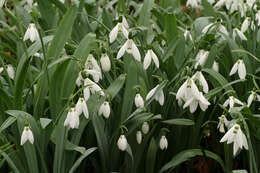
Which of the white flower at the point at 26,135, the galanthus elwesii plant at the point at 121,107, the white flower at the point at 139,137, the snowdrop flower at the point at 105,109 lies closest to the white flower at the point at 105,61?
the galanthus elwesii plant at the point at 121,107

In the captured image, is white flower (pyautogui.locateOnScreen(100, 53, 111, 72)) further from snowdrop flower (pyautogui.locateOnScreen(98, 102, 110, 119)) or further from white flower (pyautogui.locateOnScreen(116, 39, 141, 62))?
snowdrop flower (pyautogui.locateOnScreen(98, 102, 110, 119))

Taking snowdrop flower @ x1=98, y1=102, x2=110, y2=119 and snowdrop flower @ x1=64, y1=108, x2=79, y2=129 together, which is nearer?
snowdrop flower @ x1=64, y1=108, x2=79, y2=129

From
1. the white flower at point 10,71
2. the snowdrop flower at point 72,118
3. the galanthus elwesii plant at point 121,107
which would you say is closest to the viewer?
the snowdrop flower at point 72,118

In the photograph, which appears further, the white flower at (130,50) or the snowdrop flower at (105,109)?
the white flower at (130,50)

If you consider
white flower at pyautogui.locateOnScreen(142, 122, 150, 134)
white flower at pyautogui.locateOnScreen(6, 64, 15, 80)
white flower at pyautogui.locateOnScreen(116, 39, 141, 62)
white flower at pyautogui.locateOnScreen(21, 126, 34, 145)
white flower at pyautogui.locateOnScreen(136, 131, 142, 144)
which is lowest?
white flower at pyautogui.locateOnScreen(136, 131, 142, 144)

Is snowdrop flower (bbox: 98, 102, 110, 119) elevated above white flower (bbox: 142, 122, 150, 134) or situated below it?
above

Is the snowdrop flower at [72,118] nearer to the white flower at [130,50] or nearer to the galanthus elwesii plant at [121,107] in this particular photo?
the galanthus elwesii plant at [121,107]

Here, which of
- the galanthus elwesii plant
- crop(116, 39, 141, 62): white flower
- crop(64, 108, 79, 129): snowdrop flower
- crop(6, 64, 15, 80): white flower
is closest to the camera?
crop(64, 108, 79, 129): snowdrop flower

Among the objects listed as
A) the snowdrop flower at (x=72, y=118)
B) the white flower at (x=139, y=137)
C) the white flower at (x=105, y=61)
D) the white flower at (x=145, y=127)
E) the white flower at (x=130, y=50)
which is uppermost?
the white flower at (x=130, y=50)

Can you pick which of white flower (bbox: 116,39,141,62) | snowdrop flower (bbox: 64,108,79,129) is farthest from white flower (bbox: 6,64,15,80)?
snowdrop flower (bbox: 64,108,79,129)

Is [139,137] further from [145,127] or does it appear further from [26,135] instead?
[26,135]

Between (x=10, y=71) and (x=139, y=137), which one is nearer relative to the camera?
(x=139, y=137)

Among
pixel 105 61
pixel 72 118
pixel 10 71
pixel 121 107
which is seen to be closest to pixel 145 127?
pixel 121 107

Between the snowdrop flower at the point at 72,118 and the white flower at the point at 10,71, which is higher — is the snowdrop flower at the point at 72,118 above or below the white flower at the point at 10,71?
below
